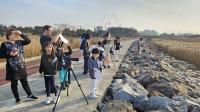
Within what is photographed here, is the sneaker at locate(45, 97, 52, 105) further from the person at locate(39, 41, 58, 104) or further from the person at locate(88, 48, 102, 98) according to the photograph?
the person at locate(88, 48, 102, 98)

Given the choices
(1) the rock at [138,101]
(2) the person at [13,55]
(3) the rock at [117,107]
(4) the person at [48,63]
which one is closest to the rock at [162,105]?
(1) the rock at [138,101]

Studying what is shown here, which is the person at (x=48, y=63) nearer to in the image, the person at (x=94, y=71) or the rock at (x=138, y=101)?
the person at (x=94, y=71)

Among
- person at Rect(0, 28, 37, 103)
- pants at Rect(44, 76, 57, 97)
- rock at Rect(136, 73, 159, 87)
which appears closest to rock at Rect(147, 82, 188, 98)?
rock at Rect(136, 73, 159, 87)

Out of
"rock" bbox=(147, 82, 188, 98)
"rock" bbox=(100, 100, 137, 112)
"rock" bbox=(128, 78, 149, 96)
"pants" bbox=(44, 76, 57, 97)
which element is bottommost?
"rock" bbox=(147, 82, 188, 98)

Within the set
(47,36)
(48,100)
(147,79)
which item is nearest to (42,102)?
(48,100)

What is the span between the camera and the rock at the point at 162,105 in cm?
995

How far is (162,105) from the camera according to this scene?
10070 mm

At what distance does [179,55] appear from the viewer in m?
39.9

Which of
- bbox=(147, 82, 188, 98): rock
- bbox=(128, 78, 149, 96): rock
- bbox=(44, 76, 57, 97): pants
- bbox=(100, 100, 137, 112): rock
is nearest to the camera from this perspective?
bbox=(100, 100, 137, 112): rock

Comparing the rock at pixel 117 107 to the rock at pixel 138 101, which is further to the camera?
the rock at pixel 138 101

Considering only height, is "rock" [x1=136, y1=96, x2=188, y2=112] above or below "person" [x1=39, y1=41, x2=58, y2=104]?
below

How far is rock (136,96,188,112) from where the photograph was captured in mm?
9945

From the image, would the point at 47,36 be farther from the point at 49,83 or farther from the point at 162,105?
the point at 162,105

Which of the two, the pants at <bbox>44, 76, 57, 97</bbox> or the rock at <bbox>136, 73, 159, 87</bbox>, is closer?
the pants at <bbox>44, 76, 57, 97</bbox>
